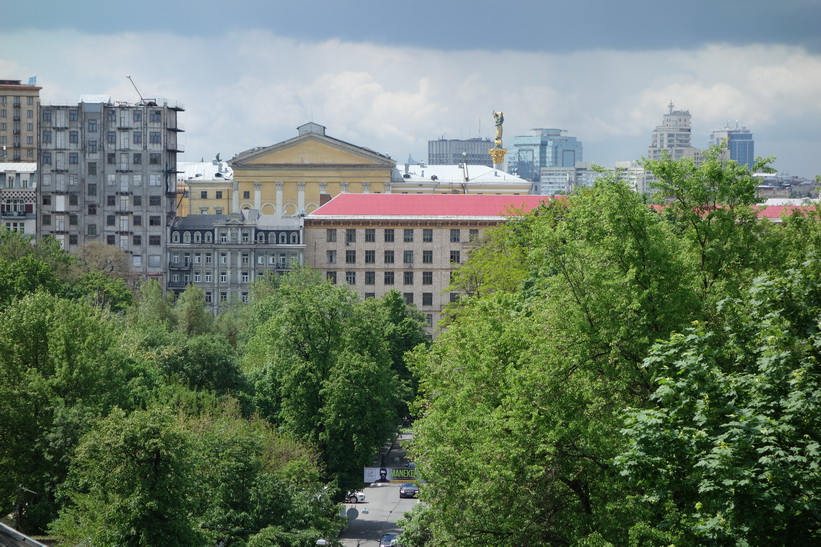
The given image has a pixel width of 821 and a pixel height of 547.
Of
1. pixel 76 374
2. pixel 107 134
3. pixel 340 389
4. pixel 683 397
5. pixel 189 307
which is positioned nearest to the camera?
pixel 683 397

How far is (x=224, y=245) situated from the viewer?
532 ft

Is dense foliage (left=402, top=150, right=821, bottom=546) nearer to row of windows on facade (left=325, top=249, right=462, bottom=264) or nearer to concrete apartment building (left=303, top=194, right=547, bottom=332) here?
concrete apartment building (left=303, top=194, right=547, bottom=332)

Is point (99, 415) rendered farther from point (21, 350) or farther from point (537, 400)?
point (537, 400)

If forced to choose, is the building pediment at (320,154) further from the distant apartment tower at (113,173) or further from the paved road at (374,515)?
the paved road at (374,515)

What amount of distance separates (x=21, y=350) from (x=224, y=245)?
96.8 meters

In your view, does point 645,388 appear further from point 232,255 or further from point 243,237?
point 232,255

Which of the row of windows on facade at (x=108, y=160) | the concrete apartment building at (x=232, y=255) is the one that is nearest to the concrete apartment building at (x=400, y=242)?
the concrete apartment building at (x=232, y=255)

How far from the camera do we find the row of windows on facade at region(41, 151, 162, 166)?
586ft

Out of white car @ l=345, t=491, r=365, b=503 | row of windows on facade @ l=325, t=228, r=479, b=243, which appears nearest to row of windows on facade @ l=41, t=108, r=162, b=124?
row of windows on facade @ l=325, t=228, r=479, b=243

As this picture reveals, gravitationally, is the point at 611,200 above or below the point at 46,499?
above

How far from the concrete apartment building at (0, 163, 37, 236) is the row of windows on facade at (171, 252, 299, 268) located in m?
31.5

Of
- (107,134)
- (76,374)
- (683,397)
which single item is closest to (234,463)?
(76,374)

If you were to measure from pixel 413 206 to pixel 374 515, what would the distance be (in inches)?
2994

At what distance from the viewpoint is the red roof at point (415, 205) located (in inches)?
6073
